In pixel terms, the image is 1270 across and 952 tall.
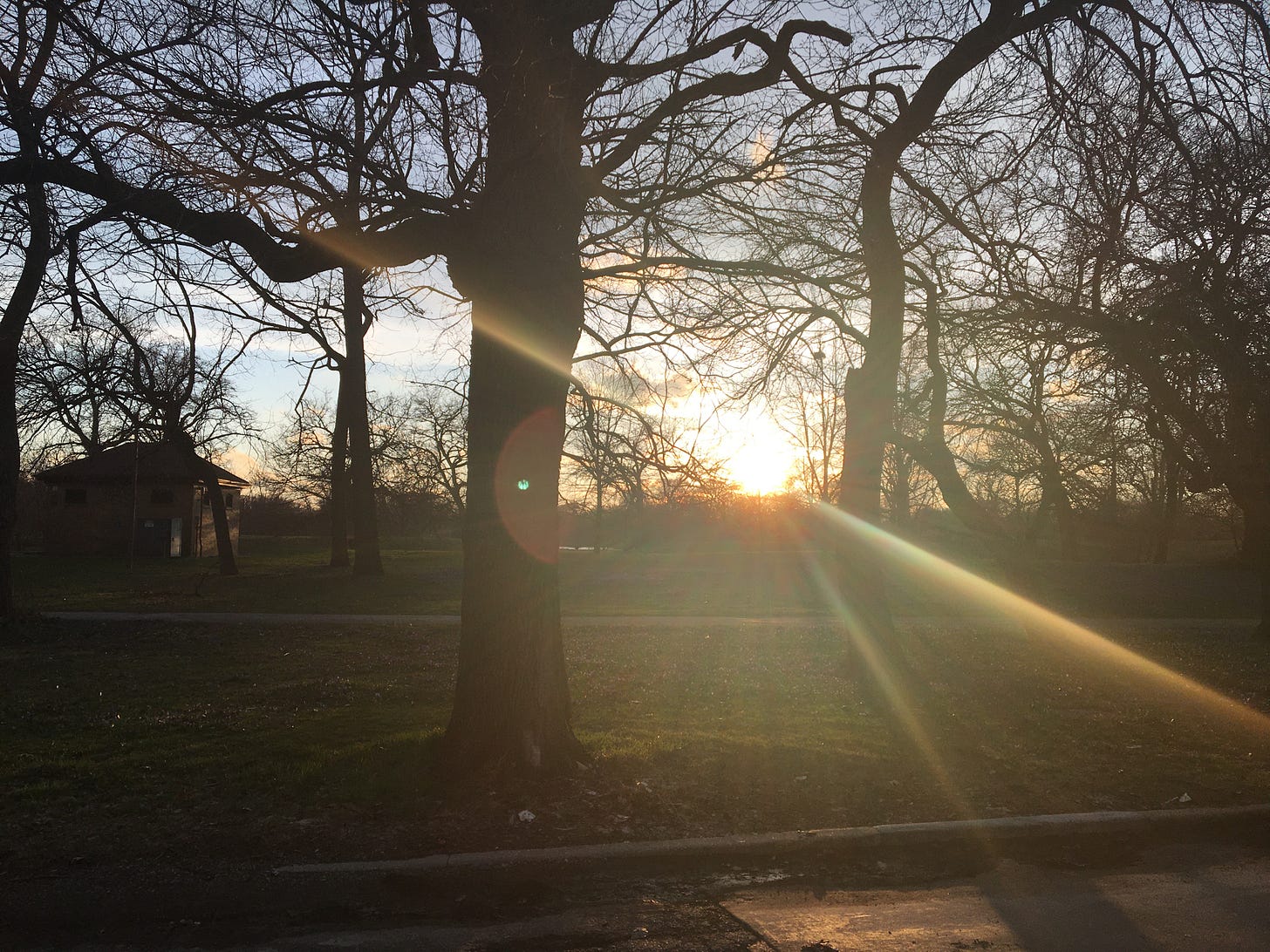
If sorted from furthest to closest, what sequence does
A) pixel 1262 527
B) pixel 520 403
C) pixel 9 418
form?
pixel 9 418 < pixel 1262 527 < pixel 520 403

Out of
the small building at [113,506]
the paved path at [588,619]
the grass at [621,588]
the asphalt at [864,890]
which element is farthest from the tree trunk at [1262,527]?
the small building at [113,506]

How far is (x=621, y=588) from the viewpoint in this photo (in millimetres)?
25734

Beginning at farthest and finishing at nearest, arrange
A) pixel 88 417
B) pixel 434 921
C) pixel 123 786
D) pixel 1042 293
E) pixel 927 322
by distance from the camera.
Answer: pixel 88 417 → pixel 927 322 → pixel 1042 293 → pixel 123 786 → pixel 434 921

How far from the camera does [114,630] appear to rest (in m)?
15.2

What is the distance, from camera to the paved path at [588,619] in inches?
679

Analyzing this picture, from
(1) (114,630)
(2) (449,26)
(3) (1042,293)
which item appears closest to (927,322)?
(3) (1042,293)

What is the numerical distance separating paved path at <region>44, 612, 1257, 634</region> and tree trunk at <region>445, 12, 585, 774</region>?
10593 mm

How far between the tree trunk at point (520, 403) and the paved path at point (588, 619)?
10593mm

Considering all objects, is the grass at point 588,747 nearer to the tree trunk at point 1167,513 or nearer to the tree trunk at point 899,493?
the tree trunk at point 1167,513

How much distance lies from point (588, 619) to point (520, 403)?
12507mm

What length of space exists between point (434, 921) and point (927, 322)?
8006 millimetres

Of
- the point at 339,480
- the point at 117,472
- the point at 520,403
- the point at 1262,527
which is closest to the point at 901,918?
the point at 520,403

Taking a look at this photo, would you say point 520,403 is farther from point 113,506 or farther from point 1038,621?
point 113,506

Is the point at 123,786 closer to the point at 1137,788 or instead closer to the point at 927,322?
the point at 1137,788
